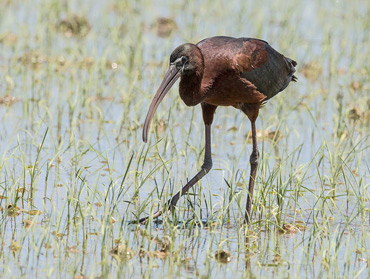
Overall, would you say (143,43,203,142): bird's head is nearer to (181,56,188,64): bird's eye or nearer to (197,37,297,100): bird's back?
(181,56,188,64): bird's eye

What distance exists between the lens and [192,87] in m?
5.70

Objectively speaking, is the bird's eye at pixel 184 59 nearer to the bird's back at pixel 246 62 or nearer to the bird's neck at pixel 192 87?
the bird's neck at pixel 192 87

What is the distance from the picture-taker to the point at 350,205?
20.8 feet

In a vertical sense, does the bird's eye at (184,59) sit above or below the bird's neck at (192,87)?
above

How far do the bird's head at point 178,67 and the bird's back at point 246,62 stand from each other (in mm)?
175

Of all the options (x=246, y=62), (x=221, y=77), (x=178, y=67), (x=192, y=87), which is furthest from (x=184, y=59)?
(x=246, y=62)

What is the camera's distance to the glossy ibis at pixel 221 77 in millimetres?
5605

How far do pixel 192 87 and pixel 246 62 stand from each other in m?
0.56

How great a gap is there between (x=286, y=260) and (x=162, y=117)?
3.05m

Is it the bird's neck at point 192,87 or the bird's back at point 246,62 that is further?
the bird's back at point 246,62

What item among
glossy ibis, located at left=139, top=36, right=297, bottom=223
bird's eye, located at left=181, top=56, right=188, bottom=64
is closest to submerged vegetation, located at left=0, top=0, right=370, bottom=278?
glossy ibis, located at left=139, top=36, right=297, bottom=223

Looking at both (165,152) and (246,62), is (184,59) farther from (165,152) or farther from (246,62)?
(165,152)

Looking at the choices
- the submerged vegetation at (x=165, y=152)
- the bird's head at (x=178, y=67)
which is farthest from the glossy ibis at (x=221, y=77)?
the submerged vegetation at (x=165, y=152)

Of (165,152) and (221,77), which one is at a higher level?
(221,77)
